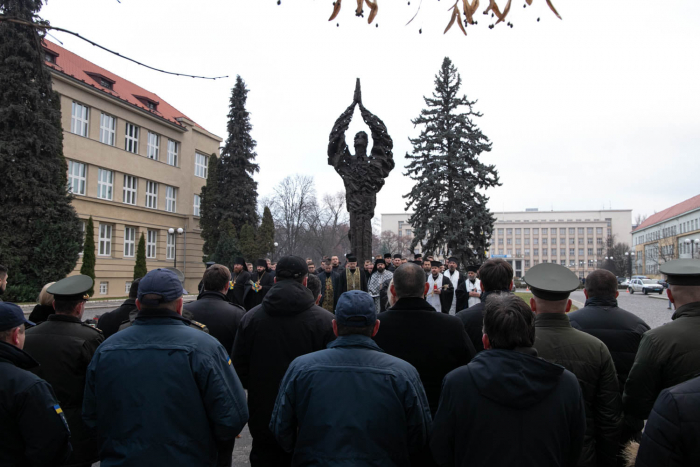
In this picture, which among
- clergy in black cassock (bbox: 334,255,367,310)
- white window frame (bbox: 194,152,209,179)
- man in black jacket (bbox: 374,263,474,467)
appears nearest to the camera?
man in black jacket (bbox: 374,263,474,467)

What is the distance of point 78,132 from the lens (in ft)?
112

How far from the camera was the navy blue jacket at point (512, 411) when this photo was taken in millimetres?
2303

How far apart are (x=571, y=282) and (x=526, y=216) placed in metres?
134

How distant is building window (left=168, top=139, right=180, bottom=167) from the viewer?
4222 centimetres

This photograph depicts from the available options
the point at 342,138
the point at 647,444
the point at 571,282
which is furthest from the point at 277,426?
the point at 342,138

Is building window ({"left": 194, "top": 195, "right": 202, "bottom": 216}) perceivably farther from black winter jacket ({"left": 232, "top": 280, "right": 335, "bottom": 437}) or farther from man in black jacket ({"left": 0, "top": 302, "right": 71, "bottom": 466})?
man in black jacket ({"left": 0, "top": 302, "right": 71, "bottom": 466})

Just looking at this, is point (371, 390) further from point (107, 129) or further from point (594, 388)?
point (107, 129)

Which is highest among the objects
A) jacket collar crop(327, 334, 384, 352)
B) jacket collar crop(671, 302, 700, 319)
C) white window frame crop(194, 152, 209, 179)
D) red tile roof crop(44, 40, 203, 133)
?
red tile roof crop(44, 40, 203, 133)

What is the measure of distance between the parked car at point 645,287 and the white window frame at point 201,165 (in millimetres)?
41212

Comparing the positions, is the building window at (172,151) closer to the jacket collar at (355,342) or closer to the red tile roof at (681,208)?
the jacket collar at (355,342)

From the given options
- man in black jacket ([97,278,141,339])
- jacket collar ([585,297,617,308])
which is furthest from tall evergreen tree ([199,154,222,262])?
jacket collar ([585,297,617,308])

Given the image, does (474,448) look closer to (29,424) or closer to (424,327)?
(424,327)

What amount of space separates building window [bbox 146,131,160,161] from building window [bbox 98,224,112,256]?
6936 millimetres

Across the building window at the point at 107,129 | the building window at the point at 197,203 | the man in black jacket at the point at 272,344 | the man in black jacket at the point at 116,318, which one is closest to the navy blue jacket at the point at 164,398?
the man in black jacket at the point at 272,344
